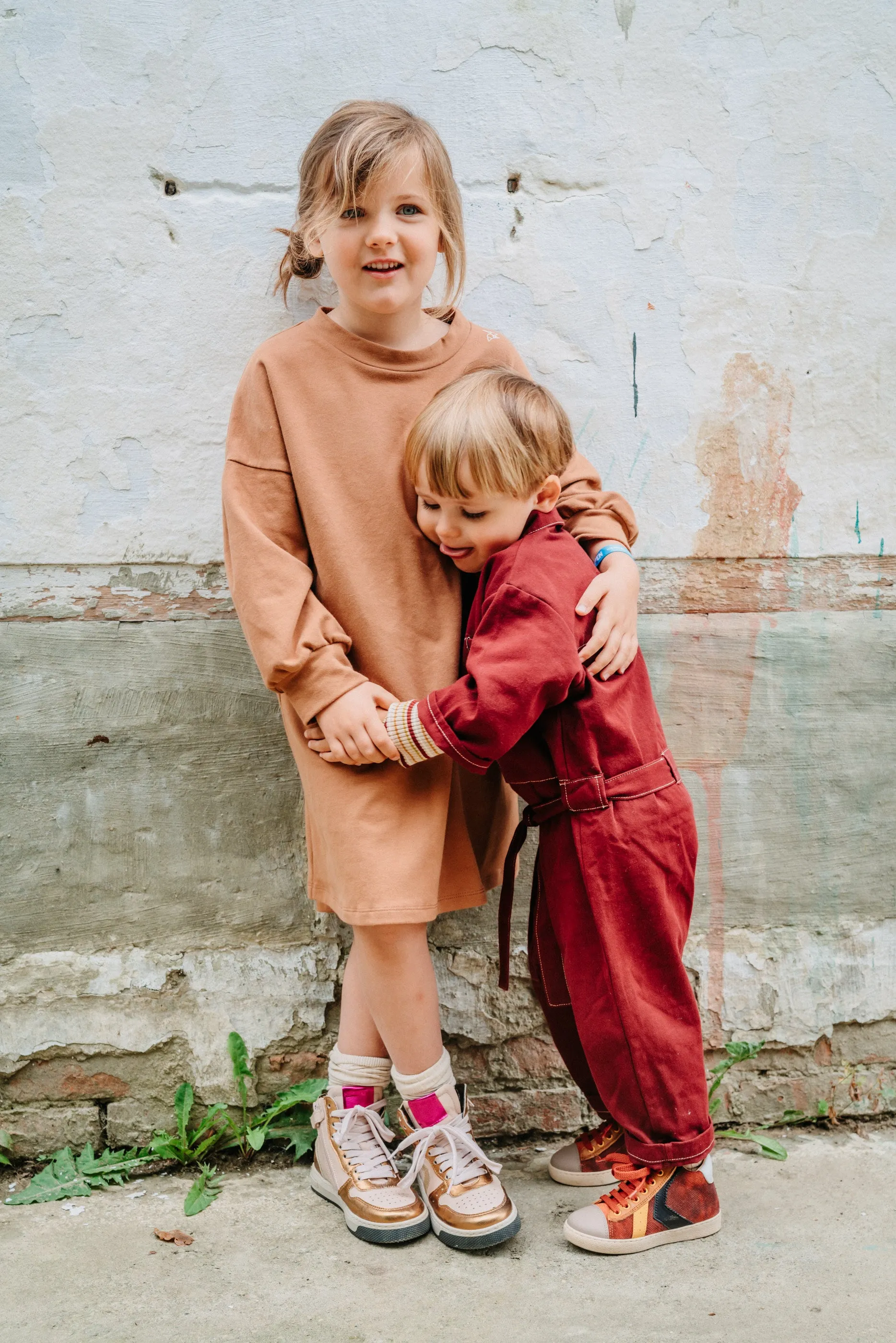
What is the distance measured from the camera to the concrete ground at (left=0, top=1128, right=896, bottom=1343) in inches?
62.6

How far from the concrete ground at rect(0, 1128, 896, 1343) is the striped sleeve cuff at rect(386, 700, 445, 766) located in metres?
0.83

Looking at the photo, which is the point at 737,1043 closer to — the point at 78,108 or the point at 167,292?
the point at 167,292

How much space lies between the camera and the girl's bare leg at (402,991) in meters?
1.82

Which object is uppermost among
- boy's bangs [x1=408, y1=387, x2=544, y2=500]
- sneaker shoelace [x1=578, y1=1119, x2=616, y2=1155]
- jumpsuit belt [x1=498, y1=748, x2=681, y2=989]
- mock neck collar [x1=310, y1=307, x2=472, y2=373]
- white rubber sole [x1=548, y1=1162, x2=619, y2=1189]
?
mock neck collar [x1=310, y1=307, x2=472, y2=373]

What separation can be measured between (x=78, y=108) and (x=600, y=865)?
5.45ft

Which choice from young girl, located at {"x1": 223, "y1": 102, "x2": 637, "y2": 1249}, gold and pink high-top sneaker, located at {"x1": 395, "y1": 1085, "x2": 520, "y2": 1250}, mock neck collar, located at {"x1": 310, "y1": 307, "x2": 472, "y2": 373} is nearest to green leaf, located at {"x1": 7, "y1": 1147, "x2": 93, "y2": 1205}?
young girl, located at {"x1": 223, "y1": 102, "x2": 637, "y2": 1249}

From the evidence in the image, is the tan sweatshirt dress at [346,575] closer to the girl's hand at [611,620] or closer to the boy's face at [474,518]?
the boy's face at [474,518]

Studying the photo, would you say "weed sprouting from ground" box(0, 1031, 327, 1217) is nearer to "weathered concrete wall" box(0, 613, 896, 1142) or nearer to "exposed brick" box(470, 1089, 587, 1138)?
"weathered concrete wall" box(0, 613, 896, 1142)

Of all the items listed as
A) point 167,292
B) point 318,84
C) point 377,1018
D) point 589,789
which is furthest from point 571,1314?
point 318,84

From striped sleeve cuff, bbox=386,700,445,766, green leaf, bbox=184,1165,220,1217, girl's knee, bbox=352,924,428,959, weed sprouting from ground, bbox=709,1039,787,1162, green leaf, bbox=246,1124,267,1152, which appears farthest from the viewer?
weed sprouting from ground, bbox=709,1039,787,1162

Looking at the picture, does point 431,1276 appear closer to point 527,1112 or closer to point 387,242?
point 527,1112

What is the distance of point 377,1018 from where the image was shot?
1874mm

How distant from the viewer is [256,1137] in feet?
6.76

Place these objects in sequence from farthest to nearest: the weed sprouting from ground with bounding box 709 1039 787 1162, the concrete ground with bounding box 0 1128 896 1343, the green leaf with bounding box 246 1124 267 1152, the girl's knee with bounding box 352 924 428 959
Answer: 1. the weed sprouting from ground with bounding box 709 1039 787 1162
2. the green leaf with bounding box 246 1124 267 1152
3. the girl's knee with bounding box 352 924 428 959
4. the concrete ground with bounding box 0 1128 896 1343
